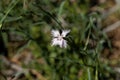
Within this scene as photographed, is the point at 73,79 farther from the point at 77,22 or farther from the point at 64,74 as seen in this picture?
the point at 77,22

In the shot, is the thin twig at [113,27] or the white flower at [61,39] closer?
the white flower at [61,39]

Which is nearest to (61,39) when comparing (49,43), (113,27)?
(49,43)

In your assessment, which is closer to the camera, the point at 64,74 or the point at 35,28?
the point at 64,74

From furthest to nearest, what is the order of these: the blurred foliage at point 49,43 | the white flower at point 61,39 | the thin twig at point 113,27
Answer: the thin twig at point 113,27 < the blurred foliage at point 49,43 < the white flower at point 61,39

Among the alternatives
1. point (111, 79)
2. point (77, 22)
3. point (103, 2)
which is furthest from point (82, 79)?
point (103, 2)

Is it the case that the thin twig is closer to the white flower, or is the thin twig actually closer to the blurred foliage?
the blurred foliage

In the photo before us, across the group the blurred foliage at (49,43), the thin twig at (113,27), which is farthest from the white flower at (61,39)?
the thin twig at (113,27)

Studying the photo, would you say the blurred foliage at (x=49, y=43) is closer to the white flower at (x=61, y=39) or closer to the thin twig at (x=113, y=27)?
the thin twig at (x=113, y=27)

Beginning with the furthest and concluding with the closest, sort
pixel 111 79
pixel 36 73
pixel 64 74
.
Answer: pixel 36 73 < pixel 111 79 < pixel 64 74

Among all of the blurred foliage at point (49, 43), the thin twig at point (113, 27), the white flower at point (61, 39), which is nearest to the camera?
the white flower at point (61, 39)

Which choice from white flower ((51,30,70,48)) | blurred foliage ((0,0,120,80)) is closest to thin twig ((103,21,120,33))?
blurred foliage ((0,0,120,80))

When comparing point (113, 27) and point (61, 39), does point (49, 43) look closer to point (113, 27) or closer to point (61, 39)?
point (113, 27)
